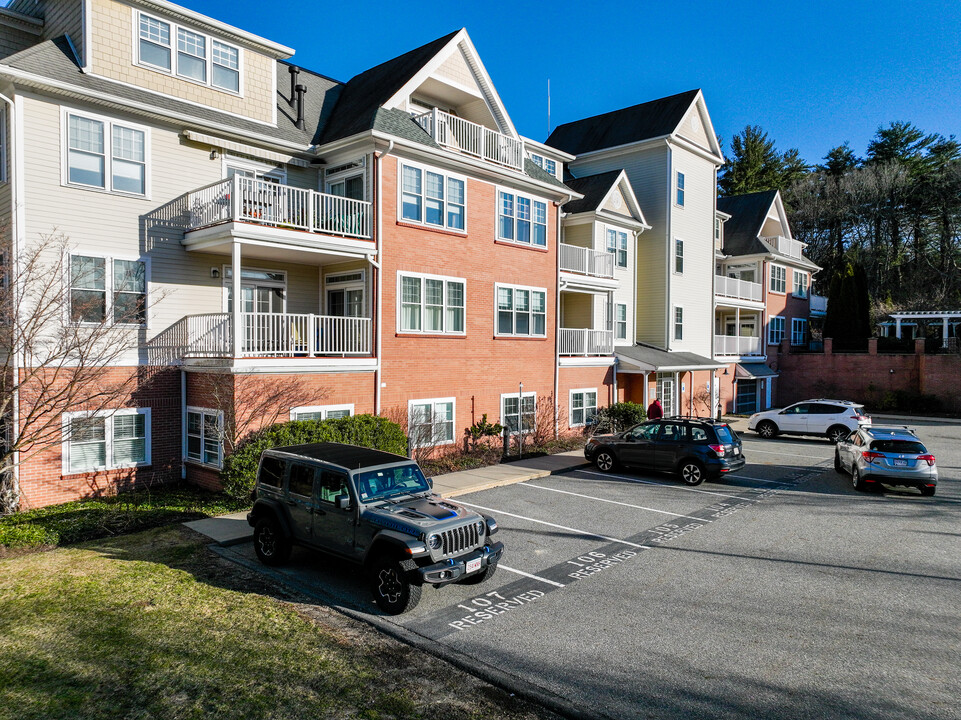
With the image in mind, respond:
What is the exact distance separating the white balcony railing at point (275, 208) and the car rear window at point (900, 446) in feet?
46.0

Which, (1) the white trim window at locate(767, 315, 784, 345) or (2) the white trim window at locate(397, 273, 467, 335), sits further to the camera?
(1) the white trim window at locate(767, 315, 784, 345)

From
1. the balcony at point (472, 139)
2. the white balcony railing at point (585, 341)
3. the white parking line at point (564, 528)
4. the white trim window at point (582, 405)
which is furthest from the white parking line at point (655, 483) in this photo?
the balcony at point (472, 139)

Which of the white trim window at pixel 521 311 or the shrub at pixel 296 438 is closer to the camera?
the shrub at pixel 296 438

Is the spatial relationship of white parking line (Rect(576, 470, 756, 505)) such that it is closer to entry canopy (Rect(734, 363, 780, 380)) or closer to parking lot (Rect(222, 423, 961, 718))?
parking lot (Rect(222, 423, 961, 718))

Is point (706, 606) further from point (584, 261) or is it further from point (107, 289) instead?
point (584, 261)

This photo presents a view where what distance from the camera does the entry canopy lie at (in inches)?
1389

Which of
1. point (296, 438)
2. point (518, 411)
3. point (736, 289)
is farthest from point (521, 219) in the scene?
point (736, 289)

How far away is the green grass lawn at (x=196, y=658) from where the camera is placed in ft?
19.5

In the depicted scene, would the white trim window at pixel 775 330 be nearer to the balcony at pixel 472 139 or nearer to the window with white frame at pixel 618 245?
the window with white frame at pixel 618 245

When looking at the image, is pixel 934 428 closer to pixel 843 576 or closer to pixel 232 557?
pixel 843 576

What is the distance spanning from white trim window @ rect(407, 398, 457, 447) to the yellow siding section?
9.18m

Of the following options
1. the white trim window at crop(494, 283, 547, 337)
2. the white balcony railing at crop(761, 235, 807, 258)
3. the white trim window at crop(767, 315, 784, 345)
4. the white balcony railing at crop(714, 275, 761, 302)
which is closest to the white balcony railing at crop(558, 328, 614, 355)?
the white trim window at crop(494, 283, 547, 337)

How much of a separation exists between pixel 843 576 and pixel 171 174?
16.6m

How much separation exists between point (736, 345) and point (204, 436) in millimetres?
29169
